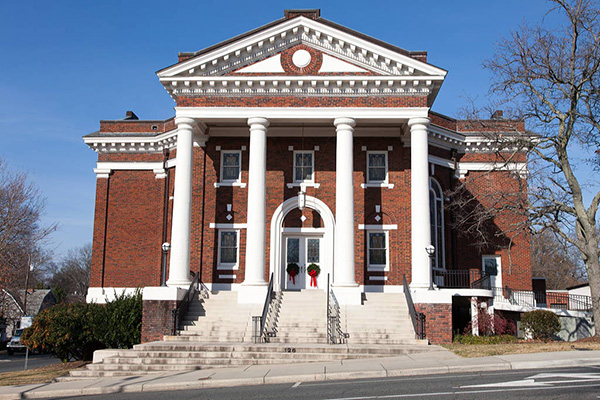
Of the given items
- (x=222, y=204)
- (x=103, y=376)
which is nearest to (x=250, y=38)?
(x=222, y=204)

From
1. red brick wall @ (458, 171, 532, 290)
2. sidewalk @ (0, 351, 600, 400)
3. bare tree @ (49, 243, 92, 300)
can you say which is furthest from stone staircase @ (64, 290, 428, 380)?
bare tree @ (49, 243, 92, 300)

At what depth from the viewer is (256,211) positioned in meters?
23.9

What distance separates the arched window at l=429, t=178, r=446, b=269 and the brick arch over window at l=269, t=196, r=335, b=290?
535 centimetres

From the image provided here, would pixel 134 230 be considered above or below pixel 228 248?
above

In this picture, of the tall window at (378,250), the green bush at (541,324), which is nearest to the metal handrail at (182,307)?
the tall window at (378,250)

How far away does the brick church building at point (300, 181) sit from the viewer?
2391 cm

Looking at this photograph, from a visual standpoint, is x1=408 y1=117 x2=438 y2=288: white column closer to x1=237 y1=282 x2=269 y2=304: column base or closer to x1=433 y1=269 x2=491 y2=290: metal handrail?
x1=433 y1=269 x2=491 y2=290: metal handrail

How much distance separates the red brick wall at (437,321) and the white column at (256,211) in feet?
20.8

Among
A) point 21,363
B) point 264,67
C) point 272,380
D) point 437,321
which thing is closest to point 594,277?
point 437,321

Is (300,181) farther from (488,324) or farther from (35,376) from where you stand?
(35,376)

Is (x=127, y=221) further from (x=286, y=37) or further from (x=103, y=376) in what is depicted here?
(x=103, y=376)

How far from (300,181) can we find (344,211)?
13.1 ft

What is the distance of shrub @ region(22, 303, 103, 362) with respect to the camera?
74.4 feet

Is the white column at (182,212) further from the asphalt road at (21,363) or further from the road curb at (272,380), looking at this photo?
the road curb at (272,380)
